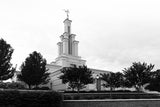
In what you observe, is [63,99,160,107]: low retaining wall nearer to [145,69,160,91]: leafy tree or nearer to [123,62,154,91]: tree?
[123,62,154,91]: tree

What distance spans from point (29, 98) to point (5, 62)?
549 inches

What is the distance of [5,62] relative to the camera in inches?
A: 1095

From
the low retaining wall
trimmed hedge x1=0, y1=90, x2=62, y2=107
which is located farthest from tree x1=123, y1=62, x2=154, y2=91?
trimmed hedge x1=0, y1=90, x2=62, y2=107

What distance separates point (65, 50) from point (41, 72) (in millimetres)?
26387

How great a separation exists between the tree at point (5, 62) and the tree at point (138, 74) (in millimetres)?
15551

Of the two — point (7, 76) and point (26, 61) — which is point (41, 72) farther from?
point (7, 76)

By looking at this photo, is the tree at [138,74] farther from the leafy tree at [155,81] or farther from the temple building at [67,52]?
the temple building at [67,52]

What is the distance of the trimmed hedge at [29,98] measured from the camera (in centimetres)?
1486

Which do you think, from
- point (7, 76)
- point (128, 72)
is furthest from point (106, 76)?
point (7, 76)

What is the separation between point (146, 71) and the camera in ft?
99.0

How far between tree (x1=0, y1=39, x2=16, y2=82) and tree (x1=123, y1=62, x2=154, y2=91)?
1555 centimetres

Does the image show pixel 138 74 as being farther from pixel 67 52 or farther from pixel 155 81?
pixel 67 52

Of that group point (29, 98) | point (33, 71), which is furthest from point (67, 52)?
point (29, 98)

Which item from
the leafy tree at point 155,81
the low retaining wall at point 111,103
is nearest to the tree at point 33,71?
the leafy tree at point 155,81
